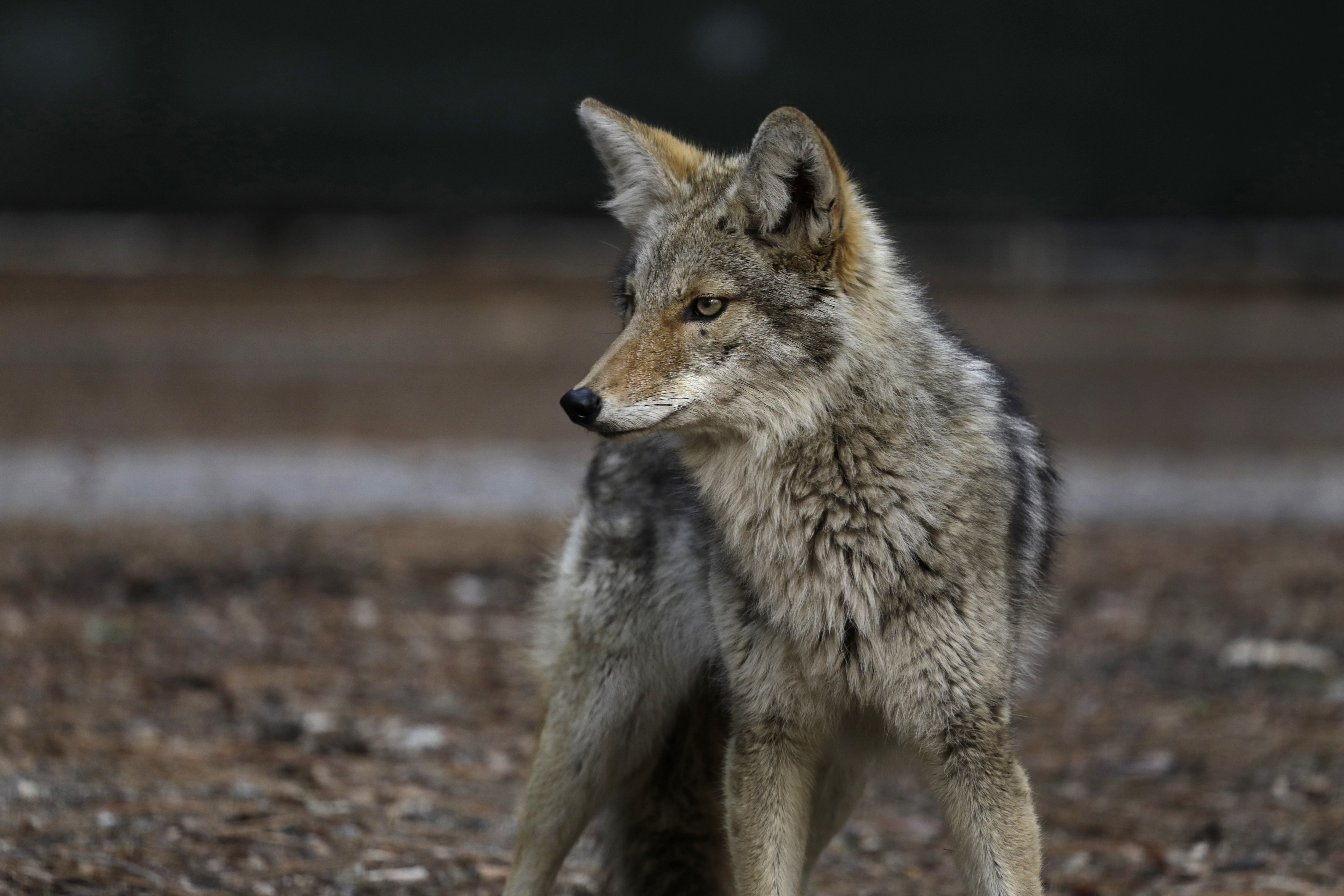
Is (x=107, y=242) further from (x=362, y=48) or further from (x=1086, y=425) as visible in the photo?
(x=1086, y=425)

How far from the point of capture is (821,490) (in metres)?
3.81

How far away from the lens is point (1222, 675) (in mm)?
7215

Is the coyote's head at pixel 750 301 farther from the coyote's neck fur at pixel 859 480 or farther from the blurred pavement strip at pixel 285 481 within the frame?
the blurred pavement strip at pixel 285 481

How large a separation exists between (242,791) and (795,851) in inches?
100

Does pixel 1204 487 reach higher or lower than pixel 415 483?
higher

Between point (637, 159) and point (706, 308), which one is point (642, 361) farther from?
point (637, 159)

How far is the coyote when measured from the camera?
3.63m

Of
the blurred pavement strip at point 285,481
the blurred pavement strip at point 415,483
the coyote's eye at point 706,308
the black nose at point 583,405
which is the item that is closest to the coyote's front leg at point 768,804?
the black nose at point 583,405

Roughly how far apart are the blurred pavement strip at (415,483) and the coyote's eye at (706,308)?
22.5ft

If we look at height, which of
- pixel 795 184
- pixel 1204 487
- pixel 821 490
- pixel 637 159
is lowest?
pixel 821 490

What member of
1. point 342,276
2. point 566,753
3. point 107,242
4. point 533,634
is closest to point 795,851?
point 566,753

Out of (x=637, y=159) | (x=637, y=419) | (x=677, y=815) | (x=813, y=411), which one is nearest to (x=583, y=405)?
(x=637, y=419)

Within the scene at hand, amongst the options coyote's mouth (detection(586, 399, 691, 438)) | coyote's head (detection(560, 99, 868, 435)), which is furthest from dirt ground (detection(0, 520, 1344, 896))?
coyote's mouth (detection(586, 399, 691, 438))

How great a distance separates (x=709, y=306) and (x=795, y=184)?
405mm
